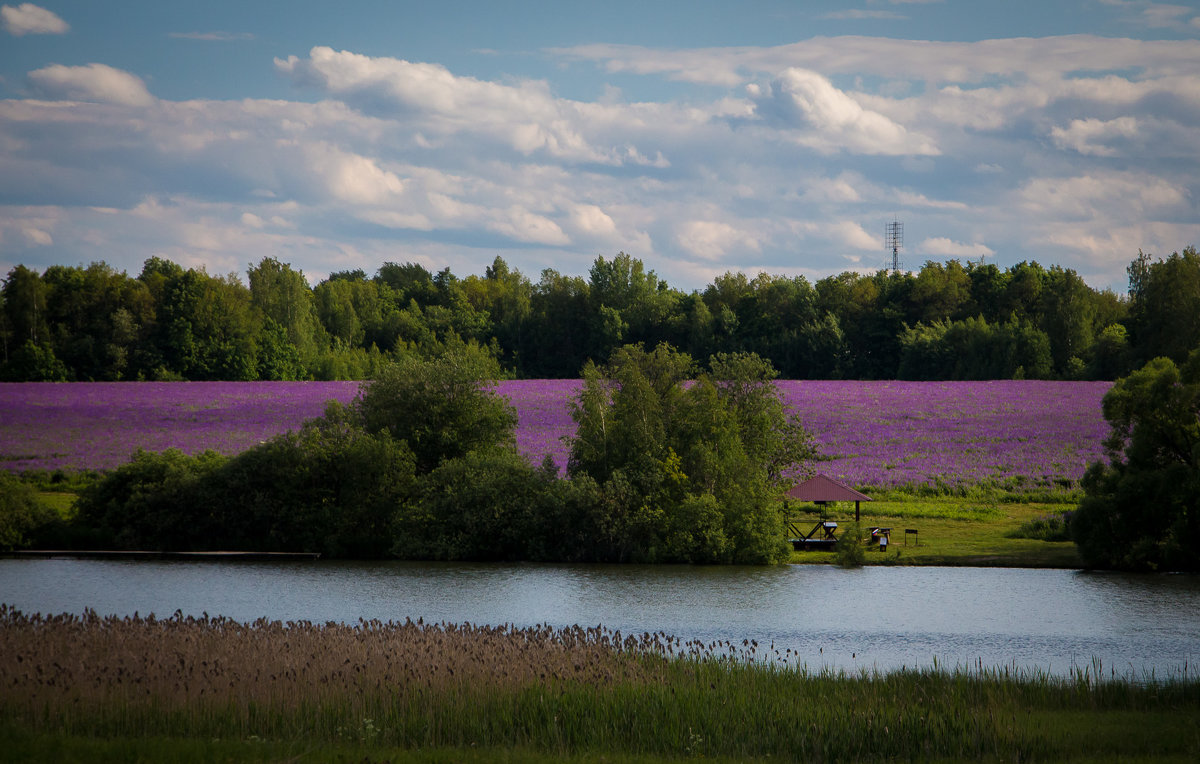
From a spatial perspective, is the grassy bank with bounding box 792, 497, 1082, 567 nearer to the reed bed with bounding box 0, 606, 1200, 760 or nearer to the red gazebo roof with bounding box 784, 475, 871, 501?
the red gazebo roof with bounding box 784, 475, 871, 501

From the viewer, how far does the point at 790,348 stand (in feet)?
344

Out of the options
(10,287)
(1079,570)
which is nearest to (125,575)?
(1079,570)

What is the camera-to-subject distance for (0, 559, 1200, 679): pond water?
2289 cm

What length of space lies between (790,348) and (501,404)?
65236mm

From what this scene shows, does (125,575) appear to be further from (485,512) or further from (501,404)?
(501,404)

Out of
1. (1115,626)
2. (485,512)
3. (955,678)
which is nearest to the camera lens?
(955,678)

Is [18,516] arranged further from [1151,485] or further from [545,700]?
[1151,485]

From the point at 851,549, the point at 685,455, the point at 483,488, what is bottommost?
the point at 851,549

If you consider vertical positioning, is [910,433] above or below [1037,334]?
below

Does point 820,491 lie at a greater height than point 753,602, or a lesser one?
greater

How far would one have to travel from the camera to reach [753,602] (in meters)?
28.7

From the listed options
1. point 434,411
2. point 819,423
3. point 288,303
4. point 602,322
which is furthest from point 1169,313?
point 288,303

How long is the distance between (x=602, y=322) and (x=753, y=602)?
84.2 meters

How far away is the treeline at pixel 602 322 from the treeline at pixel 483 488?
36841 mm
